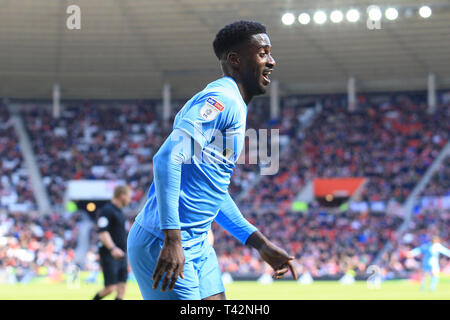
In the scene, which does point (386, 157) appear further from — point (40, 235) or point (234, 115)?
point (234, 115)

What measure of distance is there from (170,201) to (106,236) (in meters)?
7.17

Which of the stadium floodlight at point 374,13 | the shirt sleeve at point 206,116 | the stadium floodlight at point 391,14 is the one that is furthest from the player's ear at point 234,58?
the stadium floodlight at point 374,13

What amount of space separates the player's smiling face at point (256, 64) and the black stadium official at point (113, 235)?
6743 millimetres

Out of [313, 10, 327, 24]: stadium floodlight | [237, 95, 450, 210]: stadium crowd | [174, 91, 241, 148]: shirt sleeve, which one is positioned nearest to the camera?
[174, 91, 241, 148]: shirt sleeve

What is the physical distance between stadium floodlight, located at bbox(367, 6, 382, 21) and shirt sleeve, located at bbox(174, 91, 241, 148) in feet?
80.9

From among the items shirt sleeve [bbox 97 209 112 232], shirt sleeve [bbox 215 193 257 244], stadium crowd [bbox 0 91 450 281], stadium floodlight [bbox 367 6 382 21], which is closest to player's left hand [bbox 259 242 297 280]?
shirt sleeve [bbox 215 193 257 244]

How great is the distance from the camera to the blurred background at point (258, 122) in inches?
1127

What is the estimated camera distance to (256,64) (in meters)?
3.75

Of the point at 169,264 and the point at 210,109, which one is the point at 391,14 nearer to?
the point at 210,109

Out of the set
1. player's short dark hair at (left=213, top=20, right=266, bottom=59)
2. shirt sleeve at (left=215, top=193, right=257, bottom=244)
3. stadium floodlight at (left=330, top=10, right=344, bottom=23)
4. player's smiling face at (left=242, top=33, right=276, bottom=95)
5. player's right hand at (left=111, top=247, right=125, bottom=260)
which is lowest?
player's right hand at (left=111, top=247, right=125, bottom=260)

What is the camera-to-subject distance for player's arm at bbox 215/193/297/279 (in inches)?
156

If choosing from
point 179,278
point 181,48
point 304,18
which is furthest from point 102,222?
point 181,48

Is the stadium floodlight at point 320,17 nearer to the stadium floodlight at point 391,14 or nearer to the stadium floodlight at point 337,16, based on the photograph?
the stadium floodlight at point 337,16

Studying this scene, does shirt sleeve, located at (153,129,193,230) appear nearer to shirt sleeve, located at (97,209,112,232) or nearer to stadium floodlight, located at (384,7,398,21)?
shirt sleeve, located at (97,209,112,232)
